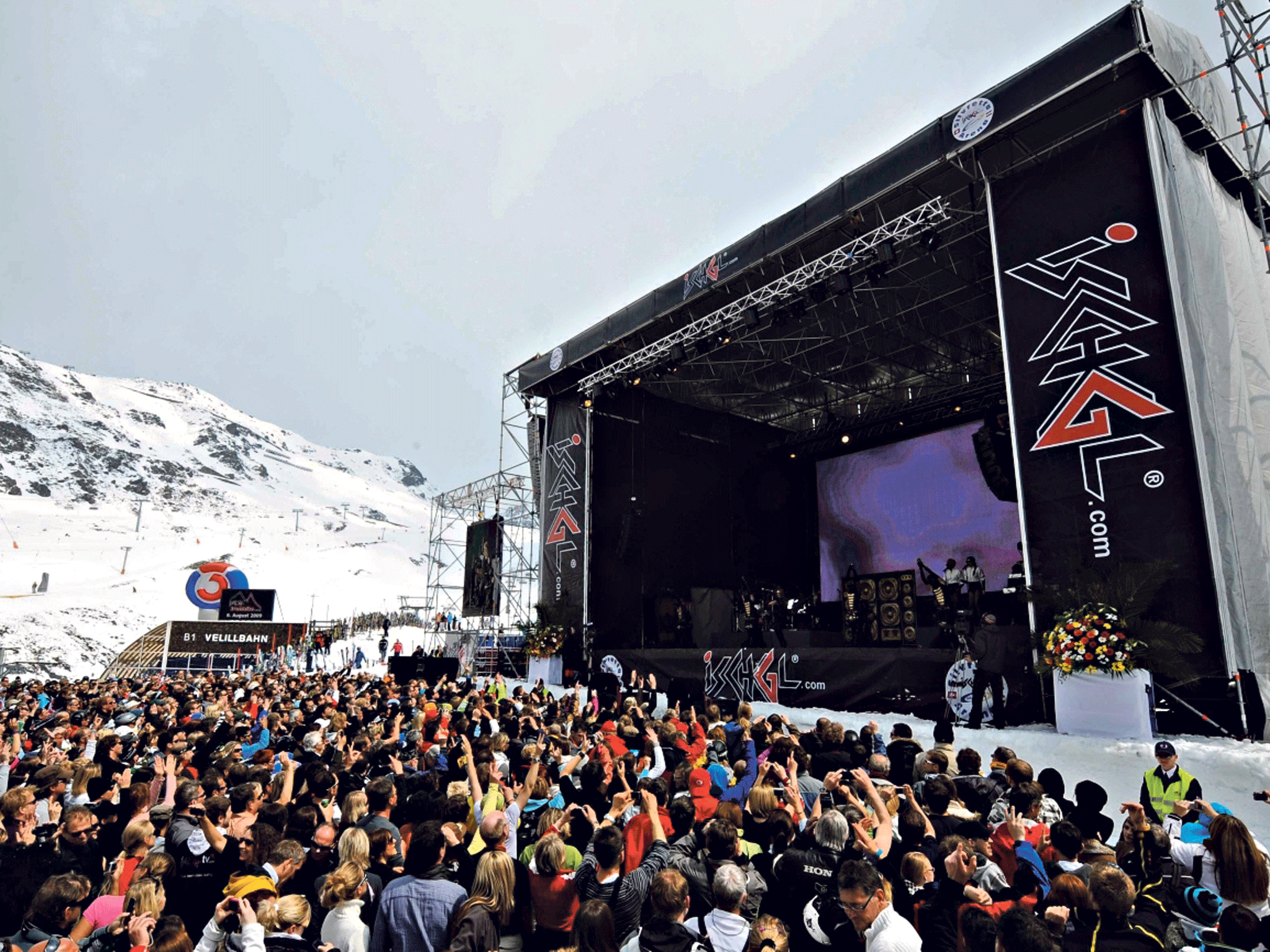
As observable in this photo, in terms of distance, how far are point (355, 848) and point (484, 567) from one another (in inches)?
745

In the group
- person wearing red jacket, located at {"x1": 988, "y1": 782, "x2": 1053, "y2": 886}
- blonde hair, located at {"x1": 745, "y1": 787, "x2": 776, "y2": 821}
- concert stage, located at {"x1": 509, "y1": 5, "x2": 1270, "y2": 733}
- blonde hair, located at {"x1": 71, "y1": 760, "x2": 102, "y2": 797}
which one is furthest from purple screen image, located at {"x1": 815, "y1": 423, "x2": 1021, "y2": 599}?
blonde hair, located at {"x1": 71, "y1": 760, "x2": 102, "y2": 797}

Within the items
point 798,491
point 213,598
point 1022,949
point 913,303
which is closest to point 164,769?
point 1022,949

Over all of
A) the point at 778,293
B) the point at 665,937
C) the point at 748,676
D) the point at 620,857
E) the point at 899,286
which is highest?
the point at 899,286

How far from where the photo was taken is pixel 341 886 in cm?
331

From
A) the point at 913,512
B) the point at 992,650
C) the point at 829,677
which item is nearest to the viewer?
the point at 992,650

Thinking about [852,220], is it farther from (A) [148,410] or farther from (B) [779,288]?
(A) [148,410]

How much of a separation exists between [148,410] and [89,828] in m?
166

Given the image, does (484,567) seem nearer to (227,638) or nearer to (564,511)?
(564,511)

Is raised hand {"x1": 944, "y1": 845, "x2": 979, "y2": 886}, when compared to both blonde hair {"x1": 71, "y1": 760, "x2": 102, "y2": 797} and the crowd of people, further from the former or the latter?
blonde hair {"x1": 71, "y1": 760, "x2": 102, "y2": 797}

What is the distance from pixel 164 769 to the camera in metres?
5.52

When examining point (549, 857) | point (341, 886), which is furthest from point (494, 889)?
point (341, 886)

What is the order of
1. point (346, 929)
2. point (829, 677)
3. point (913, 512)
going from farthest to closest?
point (913, 512)
point (829, 677)
point (346, 929)

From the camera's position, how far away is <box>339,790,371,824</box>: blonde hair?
175 inches

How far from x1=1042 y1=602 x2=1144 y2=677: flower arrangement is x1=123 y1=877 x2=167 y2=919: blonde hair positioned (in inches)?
363
